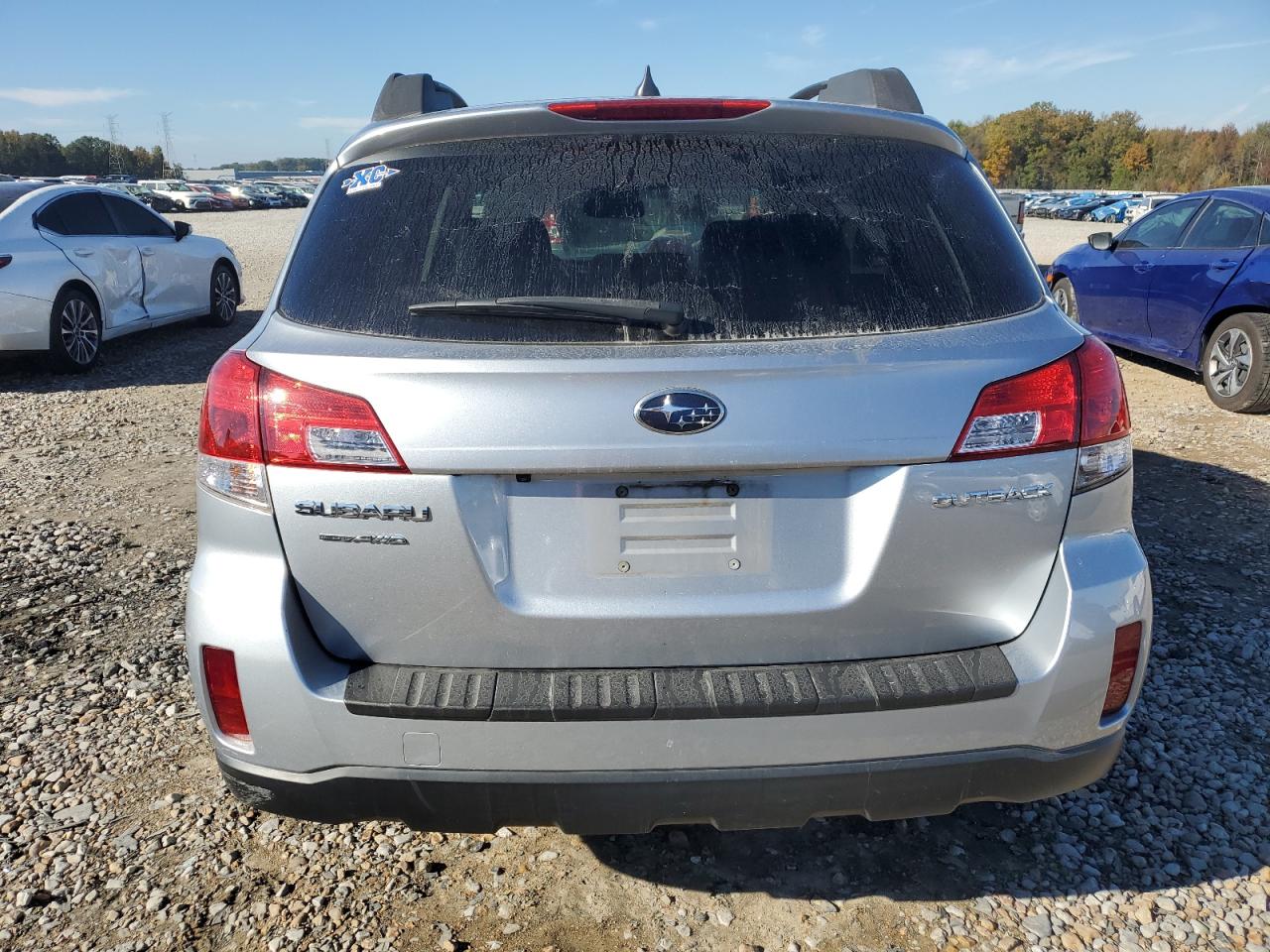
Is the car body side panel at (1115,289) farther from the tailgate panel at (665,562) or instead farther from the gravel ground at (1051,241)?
the gravel ground at (1051,241)

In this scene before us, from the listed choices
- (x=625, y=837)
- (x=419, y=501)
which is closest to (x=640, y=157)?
(x=419, y=501)

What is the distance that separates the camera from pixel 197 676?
207 centimetres

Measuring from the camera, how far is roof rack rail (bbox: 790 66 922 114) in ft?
9.00

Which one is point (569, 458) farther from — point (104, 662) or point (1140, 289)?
point (1140, 289)

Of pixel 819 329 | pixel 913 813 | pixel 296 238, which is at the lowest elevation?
pixel 913 813

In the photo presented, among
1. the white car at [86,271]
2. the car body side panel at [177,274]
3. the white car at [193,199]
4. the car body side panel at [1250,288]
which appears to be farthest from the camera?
the white car at [193,199]

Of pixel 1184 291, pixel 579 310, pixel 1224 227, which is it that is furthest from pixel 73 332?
pixel 1224 227

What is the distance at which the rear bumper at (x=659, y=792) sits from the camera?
6.38 feet

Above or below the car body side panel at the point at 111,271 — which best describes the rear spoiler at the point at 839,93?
above

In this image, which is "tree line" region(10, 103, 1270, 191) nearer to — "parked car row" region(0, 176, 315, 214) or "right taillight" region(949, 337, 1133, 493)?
"parked car row" region(0, 176, 315, 214)

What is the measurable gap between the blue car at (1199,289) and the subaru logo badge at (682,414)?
6913mm

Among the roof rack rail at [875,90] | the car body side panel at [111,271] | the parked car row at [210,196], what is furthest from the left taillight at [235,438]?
the parked car row at [210,196]

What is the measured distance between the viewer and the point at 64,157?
331 ft

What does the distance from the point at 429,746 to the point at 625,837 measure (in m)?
0.94
